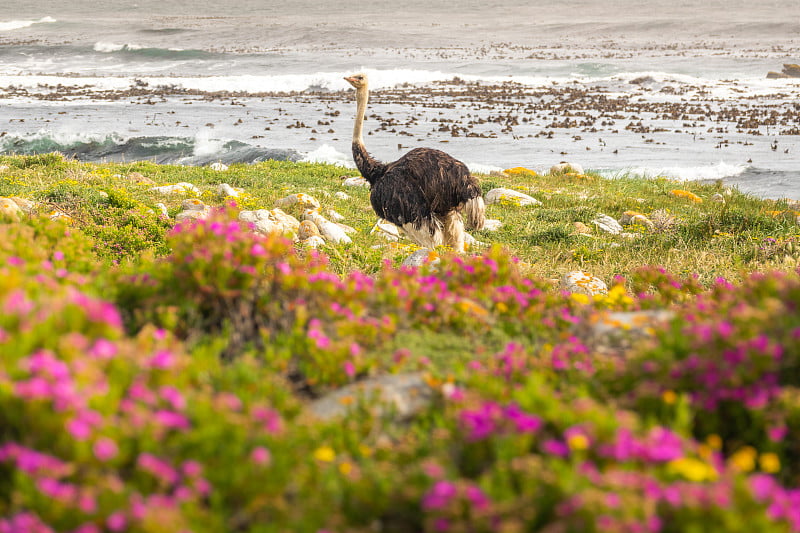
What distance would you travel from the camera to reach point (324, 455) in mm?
2684

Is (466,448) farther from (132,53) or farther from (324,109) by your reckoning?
(132,53)

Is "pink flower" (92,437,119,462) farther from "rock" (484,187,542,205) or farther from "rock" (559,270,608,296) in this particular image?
"rock" (484,187,542,205)

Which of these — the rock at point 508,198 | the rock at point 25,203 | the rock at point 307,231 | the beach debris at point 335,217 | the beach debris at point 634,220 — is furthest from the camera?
the rock at point 508,198

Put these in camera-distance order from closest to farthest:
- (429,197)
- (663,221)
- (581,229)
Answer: (429,197) → (663,221) → (581,229)

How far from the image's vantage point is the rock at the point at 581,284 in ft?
25.2

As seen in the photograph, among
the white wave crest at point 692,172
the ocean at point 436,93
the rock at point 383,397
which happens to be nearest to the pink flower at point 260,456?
the rock at point 383,397

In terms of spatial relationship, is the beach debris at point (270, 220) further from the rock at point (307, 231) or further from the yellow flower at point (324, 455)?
the yellow flower at point (324, 455)

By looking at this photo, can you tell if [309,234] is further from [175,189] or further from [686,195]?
[686,195]

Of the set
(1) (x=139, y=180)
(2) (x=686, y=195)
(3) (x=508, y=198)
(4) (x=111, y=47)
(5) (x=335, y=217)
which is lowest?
(2) (x=686, y=195)

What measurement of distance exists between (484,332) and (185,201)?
8999mm

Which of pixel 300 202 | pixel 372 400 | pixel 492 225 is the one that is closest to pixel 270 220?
pixel 300 202

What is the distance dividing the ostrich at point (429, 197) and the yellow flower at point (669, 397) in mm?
6814

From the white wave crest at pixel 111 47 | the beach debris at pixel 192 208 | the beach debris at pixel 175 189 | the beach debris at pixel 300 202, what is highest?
the white wave crest at pixel 111 47

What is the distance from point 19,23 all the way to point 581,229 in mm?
142012
